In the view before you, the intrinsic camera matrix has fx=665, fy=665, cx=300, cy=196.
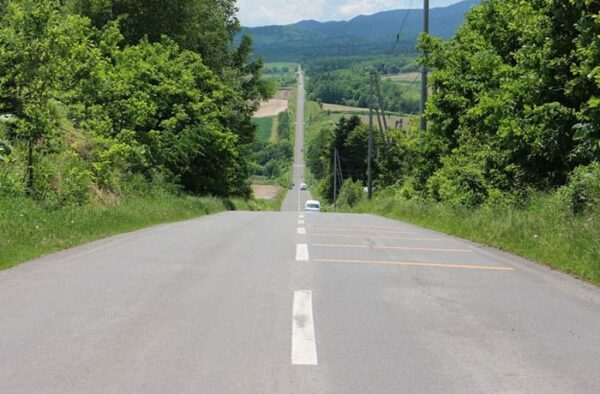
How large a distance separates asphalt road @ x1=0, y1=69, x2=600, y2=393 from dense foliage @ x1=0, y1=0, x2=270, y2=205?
6.88m

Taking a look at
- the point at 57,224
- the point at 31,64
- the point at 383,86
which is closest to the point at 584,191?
the point at 57,224

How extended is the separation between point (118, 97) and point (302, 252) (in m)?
17.6

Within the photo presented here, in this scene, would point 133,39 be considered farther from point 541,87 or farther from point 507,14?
point 541,87

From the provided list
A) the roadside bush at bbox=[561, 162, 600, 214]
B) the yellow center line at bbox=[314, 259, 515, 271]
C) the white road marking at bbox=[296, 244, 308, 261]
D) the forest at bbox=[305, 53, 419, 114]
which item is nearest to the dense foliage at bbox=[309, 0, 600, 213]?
the roadside bush at bbox=[561, 162, 600, 214]

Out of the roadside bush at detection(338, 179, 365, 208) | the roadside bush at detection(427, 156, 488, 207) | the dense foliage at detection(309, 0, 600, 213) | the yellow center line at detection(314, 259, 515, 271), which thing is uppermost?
the dense foliage at detection(309, 0, 600, 213)

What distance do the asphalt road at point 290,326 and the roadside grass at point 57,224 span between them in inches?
27.8

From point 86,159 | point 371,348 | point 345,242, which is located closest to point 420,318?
point 371,348

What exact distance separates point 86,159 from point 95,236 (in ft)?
29.7

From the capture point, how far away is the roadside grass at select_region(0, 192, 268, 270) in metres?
11.5

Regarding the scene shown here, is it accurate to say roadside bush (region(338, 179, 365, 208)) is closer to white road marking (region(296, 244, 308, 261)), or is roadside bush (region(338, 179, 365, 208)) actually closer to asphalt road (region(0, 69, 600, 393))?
white road marking (region(296, 244, 308, 261))

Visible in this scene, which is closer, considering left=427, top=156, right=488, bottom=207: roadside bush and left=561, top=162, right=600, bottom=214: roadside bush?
left=561, top=162, right=600, bottom=214: roadside bush

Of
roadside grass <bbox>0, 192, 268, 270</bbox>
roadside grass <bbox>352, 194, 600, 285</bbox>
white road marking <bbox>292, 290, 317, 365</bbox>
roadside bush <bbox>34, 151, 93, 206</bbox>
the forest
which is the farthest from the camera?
the forest

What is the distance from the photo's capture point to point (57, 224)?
14.2 metres

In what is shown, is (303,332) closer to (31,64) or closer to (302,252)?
(302,252)
